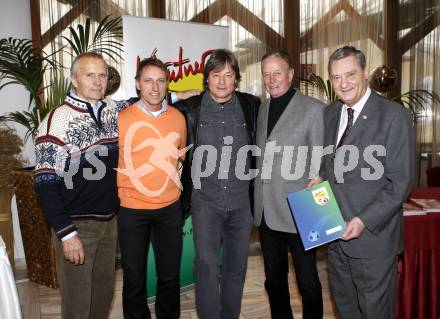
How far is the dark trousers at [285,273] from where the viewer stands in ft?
7.57

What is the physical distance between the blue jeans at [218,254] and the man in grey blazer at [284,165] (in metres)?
0.13

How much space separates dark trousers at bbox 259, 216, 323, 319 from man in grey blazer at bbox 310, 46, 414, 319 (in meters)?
0.33

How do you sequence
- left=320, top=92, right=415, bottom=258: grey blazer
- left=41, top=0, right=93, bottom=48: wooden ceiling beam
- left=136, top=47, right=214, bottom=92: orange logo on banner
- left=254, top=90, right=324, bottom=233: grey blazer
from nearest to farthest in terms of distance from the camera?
1. left=320, top=92, right=415, bottom=258: grey blazer
2. left=254, top=90, right=324, bottom=233: grey blazer
3. left=136, top=47, right=214, bottom=92: orange logo on banner
4. left=41, top=0, right=93, bottom=48: wooden ceiling beam

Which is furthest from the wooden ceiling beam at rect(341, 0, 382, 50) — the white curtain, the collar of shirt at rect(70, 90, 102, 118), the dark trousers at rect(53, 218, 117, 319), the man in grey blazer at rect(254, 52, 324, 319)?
the white curtain

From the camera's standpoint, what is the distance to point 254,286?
3523mm

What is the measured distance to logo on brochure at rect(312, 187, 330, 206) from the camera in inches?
74.3

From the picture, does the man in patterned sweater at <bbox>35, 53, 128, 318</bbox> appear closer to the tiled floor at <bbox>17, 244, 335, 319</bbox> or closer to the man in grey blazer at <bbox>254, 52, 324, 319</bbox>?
the man in grey blazer at <bbox>254, 52, 324, 319</bbox>

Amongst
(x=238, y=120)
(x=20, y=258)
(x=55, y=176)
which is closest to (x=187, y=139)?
(x=238, y=120)

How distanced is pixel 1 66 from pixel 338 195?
10.1 feet

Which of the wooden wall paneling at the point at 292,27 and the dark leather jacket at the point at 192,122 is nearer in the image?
the dark leather jacket at the point at 192,122

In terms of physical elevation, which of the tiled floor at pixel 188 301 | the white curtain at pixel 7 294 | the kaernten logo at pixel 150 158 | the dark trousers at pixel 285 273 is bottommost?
the tiled floor at pixel 188 301

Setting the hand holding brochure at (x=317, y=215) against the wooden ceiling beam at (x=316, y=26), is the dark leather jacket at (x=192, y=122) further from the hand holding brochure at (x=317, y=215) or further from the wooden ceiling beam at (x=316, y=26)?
the wooden ceiling beam at (x=316, y=26)

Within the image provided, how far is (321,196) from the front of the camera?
74.7 inches

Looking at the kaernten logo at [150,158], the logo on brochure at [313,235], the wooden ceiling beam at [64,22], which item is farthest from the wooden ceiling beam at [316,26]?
the logo on brochure at [313,235]
